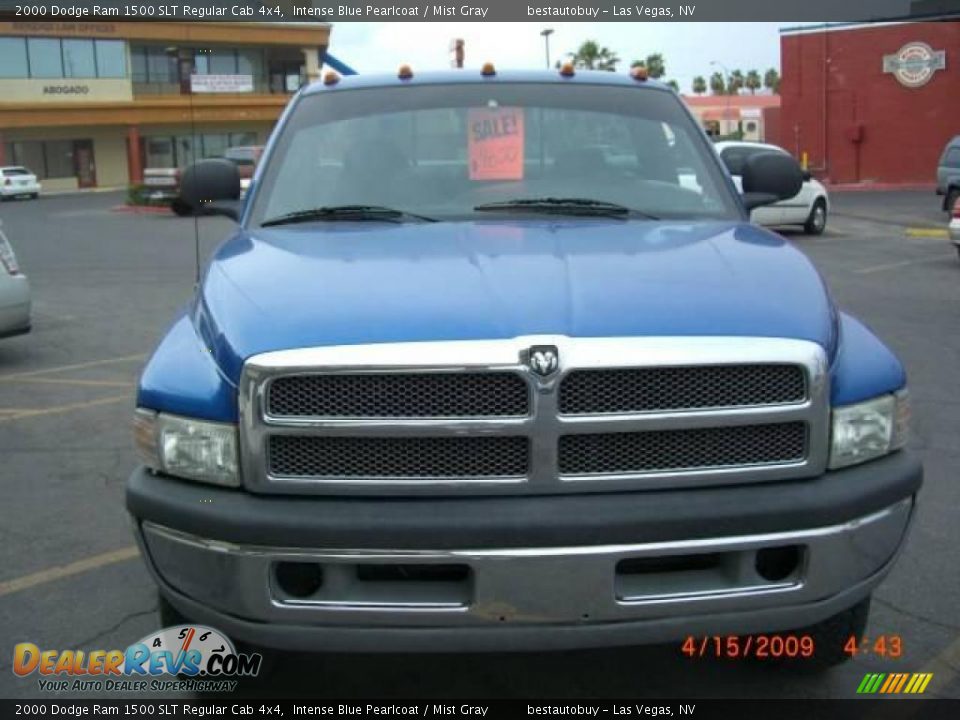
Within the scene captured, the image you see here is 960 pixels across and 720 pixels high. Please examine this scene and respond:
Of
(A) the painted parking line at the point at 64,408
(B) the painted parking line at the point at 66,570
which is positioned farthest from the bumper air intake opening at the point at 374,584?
(A) the painted parking line at the point at 64,408

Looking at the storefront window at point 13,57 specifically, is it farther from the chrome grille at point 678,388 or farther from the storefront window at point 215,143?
the chrome grille at point 678,388

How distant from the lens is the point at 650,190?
410cm

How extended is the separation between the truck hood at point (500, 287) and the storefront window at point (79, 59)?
5438cm

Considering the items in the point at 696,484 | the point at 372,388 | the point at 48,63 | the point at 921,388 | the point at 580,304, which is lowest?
the point at 921,388

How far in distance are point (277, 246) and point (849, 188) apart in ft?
107

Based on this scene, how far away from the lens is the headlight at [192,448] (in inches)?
107

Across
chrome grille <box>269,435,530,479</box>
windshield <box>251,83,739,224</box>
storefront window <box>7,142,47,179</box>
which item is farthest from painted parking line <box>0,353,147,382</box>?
storefront window <box>7,142,47,179</box>

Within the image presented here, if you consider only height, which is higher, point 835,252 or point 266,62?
point 266,62

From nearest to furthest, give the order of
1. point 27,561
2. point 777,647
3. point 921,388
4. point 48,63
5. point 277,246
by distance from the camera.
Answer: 1. point 777,647
2. point 277,246
3. point 27,561
4. point 921,388
5. point 48,63

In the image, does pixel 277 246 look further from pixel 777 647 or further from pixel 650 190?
pixel 777 647

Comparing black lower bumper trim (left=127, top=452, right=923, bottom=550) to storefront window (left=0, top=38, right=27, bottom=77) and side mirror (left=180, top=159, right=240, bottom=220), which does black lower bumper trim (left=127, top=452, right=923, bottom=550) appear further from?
storefront window (left=0, top=38, right=27, bottom=77)

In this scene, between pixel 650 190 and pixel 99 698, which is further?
pixel 650 190

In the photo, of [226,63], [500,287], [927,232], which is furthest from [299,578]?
[226,63]

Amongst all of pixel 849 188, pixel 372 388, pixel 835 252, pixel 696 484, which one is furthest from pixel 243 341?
pixel 849 188
